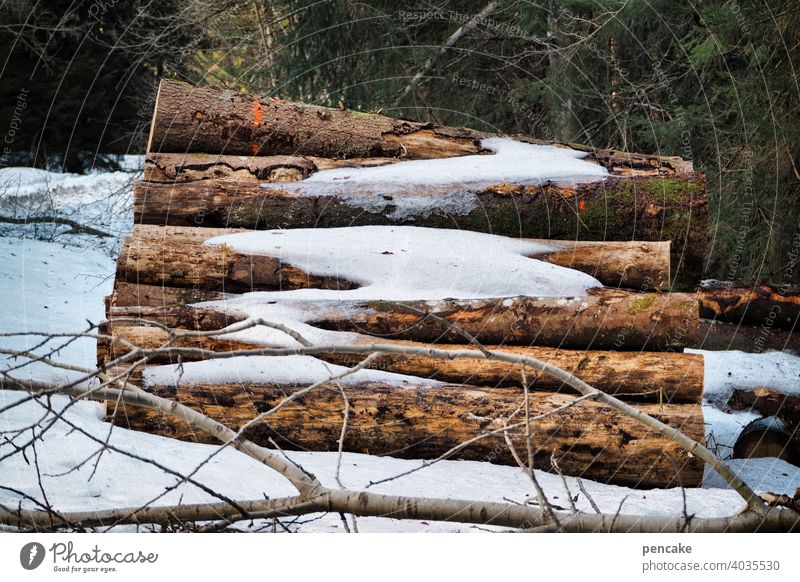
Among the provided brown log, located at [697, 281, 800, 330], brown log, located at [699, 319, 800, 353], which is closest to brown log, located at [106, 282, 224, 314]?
brown log, located at [697, 281, 800, 330]

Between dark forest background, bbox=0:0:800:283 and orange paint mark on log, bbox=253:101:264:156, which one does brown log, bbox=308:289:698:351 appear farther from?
dark forest background, bbox=0:0:800:283

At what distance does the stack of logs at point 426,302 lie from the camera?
3803 mm

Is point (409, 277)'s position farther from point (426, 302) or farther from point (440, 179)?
point (440, 179)

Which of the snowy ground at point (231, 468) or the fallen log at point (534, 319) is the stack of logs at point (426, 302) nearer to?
the fallen log at point (534, 319)

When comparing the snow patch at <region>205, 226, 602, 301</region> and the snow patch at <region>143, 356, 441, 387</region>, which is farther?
the snow patch at <region>205, 226, 602, 301</region>

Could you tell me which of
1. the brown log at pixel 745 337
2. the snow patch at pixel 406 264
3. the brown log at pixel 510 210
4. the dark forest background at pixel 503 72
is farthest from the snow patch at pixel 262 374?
the dark forest background at pixel 503 72

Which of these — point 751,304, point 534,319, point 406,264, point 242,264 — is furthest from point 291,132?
point 751,304

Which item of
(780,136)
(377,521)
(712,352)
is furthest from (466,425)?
(780,136)

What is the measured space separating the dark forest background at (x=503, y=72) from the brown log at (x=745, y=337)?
0.96 meters

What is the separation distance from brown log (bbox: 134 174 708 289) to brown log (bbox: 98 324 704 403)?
0.84m

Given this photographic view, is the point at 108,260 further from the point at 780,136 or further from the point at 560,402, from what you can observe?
the point at 780,136

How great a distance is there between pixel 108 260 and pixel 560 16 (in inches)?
185

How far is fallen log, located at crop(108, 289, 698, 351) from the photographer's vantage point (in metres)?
3.93
